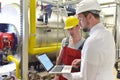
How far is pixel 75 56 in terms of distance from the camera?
170 centimetres

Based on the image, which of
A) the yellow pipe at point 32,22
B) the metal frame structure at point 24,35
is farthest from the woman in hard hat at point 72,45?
the yellow pipe at point 32,22

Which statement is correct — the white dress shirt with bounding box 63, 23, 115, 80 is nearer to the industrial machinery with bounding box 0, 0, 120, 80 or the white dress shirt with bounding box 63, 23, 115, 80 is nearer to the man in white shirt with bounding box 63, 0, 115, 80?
the man in white shirt with bounding box 63, 0, 115, 80

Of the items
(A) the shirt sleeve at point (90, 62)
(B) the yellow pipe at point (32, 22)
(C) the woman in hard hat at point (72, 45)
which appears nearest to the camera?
(A) the shirt sleeve at point (90, 62)

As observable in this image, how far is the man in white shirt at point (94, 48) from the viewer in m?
1.06

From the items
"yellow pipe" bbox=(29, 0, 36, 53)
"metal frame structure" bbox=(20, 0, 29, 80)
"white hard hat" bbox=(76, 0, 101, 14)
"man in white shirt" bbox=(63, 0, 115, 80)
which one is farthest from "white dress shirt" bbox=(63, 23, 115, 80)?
"yellow pipe" bbox=(29, 0, 36, 53)

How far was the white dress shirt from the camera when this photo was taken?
1.06 m

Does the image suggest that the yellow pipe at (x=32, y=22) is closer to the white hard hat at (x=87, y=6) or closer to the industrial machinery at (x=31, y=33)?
the industrial machinery at (x=31, y=33)

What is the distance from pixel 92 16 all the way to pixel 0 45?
1347 mm

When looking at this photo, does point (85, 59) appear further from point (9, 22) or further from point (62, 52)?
point (9, 22)

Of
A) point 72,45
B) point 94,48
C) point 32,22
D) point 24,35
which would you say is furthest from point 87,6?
point 32,22

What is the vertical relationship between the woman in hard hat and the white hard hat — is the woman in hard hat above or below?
below

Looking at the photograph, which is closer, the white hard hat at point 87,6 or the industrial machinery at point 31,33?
the white hard hat at point 87,6

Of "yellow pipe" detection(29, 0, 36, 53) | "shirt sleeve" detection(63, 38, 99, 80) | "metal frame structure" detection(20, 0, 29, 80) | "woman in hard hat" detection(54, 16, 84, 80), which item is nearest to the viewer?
"shirt sleeve" detection(63, 38, 99, 80)

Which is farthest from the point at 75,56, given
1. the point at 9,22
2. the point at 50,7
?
the point at 50,7
